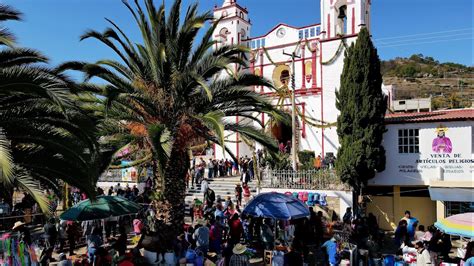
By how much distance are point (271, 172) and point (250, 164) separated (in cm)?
291

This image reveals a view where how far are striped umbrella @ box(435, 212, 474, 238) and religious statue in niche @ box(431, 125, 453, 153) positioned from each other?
7570mm

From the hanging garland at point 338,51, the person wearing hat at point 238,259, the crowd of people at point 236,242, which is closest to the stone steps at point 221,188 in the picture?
the crowd of people at point 236,242

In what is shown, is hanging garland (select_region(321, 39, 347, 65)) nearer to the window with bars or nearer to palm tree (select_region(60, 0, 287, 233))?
the window with bars

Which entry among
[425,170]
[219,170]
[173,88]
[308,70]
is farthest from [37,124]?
[308,70]

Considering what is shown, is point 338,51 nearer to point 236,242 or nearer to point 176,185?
point 236,242

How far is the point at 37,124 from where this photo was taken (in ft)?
26.8

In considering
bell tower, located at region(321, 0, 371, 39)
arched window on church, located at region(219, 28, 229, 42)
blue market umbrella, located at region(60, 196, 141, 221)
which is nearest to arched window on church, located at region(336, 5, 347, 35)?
bell tower, located at region(321, 0, 371, 39)

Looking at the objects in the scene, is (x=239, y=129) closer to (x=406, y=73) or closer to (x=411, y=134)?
(x=411, y=134)

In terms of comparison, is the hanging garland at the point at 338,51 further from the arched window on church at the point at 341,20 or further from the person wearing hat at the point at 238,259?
the person wearing hat at the point at 238,259

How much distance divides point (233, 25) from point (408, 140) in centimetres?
1713

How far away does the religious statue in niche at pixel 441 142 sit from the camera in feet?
55.0

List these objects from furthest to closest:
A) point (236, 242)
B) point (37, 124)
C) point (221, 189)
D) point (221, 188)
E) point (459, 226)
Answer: point (221, 188) < point (221, 189) < point (236, 242) < point (459, 226) < point (37, 124)

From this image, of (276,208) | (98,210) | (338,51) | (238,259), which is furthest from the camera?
(338,51)

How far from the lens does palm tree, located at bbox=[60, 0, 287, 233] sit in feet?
33.9
